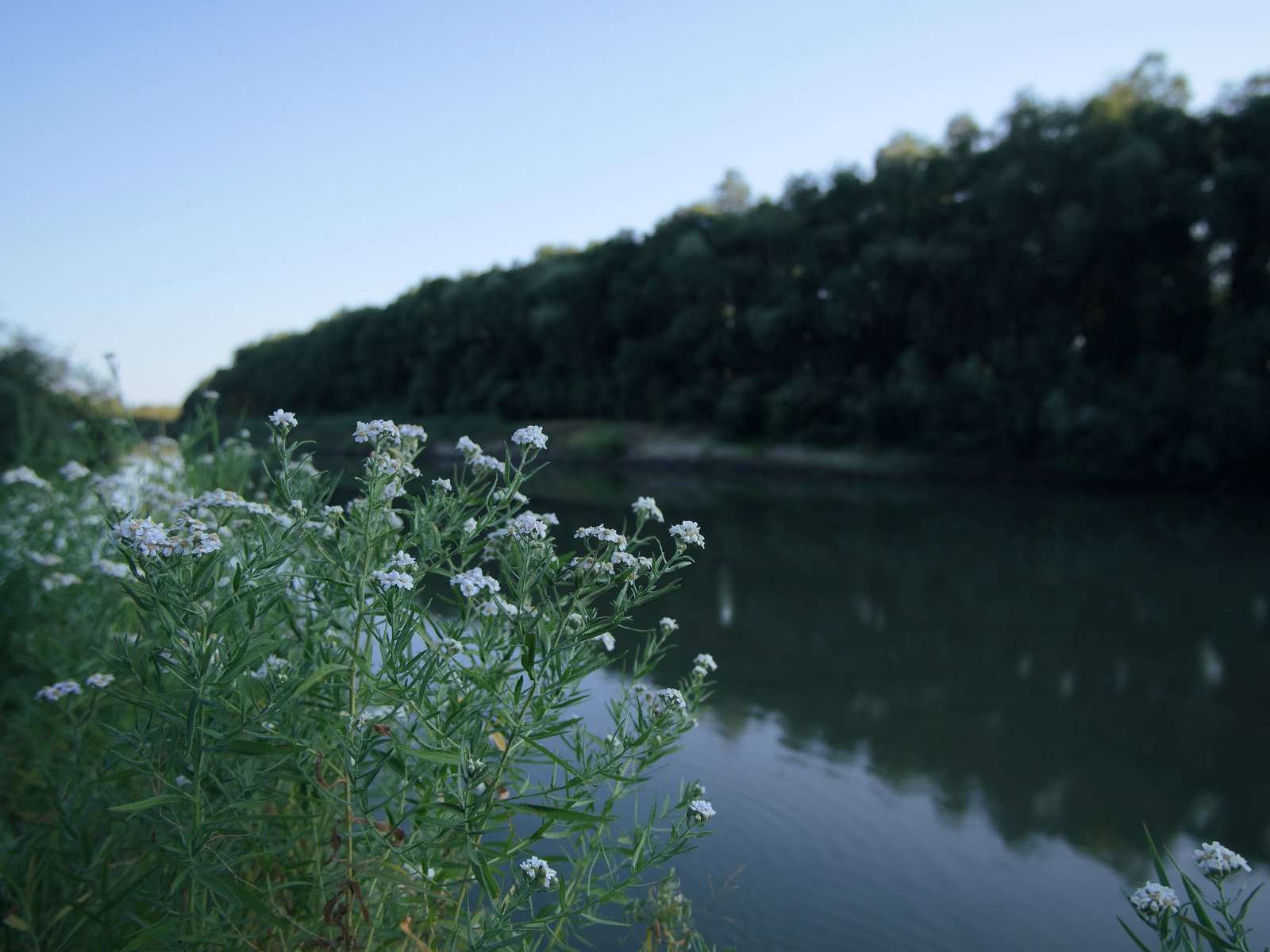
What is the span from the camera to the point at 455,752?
200 centimetres

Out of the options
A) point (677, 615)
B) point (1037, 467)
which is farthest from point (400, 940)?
point (1037, 467)

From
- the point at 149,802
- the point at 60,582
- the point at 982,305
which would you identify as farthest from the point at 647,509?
the point at 982,305

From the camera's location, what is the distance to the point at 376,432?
2.12 meters

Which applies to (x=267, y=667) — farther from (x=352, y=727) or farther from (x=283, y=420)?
(x=283, y=420)

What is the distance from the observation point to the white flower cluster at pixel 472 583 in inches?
76.6

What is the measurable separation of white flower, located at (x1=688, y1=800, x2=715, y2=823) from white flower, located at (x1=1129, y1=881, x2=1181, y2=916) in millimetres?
884

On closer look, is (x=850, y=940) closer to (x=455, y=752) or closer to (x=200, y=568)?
(x=455, y=752)

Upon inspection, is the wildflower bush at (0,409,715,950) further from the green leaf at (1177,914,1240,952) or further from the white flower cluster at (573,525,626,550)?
the green leaf at (1177,914,1240,952)

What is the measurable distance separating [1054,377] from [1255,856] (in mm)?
22165

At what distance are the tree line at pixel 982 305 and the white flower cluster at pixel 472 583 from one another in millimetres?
14469

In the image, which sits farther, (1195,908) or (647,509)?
(647,509)

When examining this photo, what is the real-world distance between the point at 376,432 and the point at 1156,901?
6.37 feet

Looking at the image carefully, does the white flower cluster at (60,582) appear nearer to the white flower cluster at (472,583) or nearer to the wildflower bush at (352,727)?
the wildflower bush at (352,727)

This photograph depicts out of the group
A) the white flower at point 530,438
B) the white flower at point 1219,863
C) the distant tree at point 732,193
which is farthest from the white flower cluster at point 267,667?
the distant tree at point 732,193
